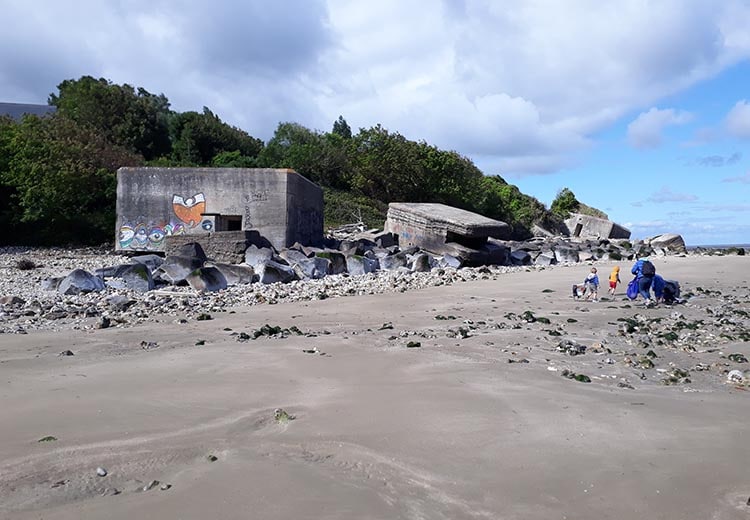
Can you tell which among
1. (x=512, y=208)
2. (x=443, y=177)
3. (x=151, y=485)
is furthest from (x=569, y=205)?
(x=151, y=485)

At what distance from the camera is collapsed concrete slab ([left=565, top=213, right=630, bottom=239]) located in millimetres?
31261

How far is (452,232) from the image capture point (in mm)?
17734

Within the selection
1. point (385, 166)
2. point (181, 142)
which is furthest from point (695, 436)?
point (181, 142)

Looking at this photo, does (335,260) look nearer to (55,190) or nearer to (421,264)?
(421,264)

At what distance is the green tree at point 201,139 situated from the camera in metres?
35.8

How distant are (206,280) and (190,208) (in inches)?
227

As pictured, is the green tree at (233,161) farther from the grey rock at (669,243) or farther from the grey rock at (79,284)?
the grey rock at (79,284)

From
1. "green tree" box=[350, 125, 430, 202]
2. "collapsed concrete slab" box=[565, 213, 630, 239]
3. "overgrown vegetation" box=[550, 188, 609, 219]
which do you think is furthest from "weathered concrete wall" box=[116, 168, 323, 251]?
"overgrown vegetation" box=[550, 188, 609, 219]

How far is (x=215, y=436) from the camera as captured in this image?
351cm

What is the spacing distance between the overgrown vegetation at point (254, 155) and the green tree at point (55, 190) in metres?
0.06

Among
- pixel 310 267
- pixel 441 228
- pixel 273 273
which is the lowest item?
pixel 273 273

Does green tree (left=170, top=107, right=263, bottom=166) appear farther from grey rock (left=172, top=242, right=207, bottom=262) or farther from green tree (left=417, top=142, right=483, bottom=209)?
grey rock (left=172, top=242, right=207, bottom=262)

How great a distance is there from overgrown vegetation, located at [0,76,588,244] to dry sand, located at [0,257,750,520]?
16.2m

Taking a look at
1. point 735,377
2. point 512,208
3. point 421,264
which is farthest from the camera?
point 512,208
